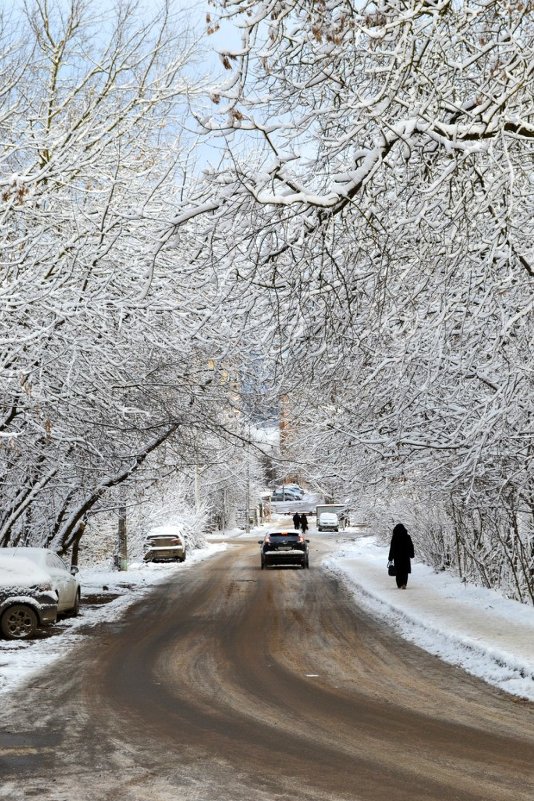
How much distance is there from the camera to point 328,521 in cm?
8169

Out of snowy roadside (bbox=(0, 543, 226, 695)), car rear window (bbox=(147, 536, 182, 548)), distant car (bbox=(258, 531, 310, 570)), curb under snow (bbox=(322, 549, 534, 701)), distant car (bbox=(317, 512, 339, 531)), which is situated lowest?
curb under snow (bbox=(322, 549, 534, 701))

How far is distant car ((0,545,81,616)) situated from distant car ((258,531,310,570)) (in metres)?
18.0

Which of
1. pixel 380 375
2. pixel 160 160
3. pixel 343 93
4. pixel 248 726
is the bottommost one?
pixel 248 726

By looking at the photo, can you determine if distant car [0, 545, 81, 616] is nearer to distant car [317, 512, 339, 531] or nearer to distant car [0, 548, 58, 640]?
distant car [0, 548, 58, 640]

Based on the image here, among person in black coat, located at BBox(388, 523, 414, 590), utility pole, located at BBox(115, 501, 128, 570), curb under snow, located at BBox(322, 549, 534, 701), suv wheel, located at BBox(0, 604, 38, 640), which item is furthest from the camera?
utility pole, located at BBox(115, 501, 128, 570)

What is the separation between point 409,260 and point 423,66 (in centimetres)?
293

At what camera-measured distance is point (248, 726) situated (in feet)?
30.1

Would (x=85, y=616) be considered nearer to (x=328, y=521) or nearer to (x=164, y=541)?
(x=164, y=541)

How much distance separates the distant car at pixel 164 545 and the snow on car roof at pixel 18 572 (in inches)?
1007

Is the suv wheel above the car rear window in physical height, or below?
below

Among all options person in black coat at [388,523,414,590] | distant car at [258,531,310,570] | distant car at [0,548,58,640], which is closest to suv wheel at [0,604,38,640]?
distant car at [0,548,58,640]

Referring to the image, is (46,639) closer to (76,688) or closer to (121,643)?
(121,643)

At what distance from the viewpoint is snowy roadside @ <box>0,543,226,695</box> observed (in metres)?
13.6

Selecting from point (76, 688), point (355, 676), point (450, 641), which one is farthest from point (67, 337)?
point (450, 641)
